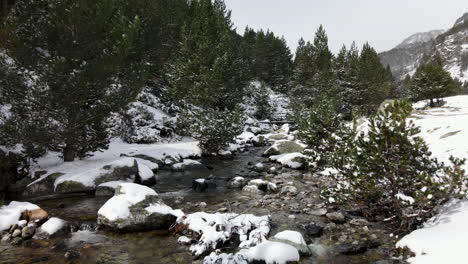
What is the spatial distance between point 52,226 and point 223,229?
16.8ft

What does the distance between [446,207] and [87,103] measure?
16126mm

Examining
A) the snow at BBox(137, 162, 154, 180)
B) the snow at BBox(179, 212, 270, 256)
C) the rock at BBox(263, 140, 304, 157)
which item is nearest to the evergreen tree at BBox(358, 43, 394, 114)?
the rock at BBox(263, 140, 304, 157)

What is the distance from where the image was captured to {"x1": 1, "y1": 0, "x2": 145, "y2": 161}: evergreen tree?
1397cm

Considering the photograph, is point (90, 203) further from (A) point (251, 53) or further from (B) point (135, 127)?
(A) point (251, 53)

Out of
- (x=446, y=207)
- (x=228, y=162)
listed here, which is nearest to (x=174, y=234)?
(x=446, y=207)

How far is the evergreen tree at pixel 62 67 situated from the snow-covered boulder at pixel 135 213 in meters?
7.24

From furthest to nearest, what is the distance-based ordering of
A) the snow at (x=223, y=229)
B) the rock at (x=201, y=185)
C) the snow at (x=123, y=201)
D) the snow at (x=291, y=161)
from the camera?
the snow at (x=291, y=161)
the rock at (x=201, y=185)
the snow at (x=123, y=201)
the snow at (x=223, y=229)

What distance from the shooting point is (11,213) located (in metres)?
9.16

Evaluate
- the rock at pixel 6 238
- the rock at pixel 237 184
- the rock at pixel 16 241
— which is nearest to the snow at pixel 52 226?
the rock at pixel 16 241

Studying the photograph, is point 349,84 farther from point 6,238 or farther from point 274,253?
point 6,238

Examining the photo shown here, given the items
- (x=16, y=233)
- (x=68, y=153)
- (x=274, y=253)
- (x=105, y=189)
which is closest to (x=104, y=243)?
(x=16, y=233)

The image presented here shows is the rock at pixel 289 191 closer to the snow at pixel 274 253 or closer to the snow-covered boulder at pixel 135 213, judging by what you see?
the snow-covered boulder at pixel 135 213

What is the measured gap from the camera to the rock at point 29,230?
27.9 ft

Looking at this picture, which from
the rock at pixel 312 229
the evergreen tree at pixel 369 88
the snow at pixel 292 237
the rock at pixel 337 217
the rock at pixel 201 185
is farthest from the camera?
the evergreen tree at pixel 369 88
